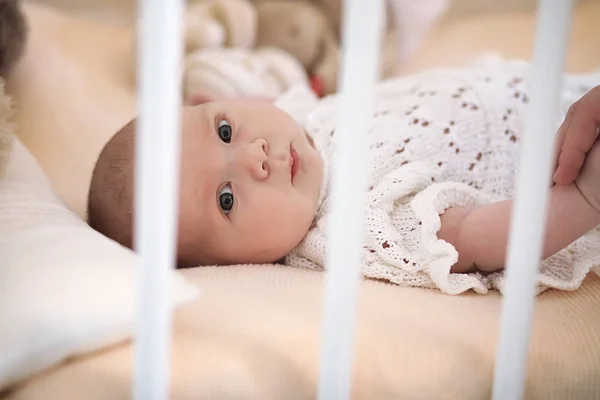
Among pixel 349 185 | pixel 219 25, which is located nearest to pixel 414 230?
pixel 349 185

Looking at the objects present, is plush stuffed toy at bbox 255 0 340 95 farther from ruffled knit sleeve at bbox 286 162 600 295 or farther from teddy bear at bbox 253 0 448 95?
ruffled knit sleeve at bbox 286 162 600 295

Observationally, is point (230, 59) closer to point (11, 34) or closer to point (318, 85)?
point (318, 85)

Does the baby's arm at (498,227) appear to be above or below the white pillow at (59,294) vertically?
above

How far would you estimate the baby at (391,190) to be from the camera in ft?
2.42

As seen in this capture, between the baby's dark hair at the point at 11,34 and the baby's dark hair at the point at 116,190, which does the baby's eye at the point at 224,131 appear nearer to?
the baby's dark hair at the point at 116,190

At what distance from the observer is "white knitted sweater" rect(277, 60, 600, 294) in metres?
0.75

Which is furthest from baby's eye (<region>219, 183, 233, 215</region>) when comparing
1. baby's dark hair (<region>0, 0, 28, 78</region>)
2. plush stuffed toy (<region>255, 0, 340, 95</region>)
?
plush stuffed toy (<region>255, 0, 340, 95</region>)

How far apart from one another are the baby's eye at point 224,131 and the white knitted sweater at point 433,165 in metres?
0.14

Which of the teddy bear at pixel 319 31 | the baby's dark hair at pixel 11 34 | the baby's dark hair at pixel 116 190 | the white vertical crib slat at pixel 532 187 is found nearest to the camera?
the white vertical crib slat at pixel 532 187

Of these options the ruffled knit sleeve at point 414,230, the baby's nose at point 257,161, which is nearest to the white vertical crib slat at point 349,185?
the ruffled knit sleeve at point 414,230

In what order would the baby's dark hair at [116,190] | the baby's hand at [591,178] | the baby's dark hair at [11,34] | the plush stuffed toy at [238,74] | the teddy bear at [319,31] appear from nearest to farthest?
the baby's hand at [591,178] → the baby's dark hair at [116,190] → the baby's dark hair at [11,34] → the plush stuffed toy at [238,74] → the teddy bear at [319,31]

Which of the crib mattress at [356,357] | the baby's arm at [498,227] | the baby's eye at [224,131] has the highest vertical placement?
the baby's eye at [224,131]

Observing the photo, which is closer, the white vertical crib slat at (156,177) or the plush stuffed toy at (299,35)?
the white vertical crib slat at (156,177)

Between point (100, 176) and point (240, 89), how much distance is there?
0.49m
